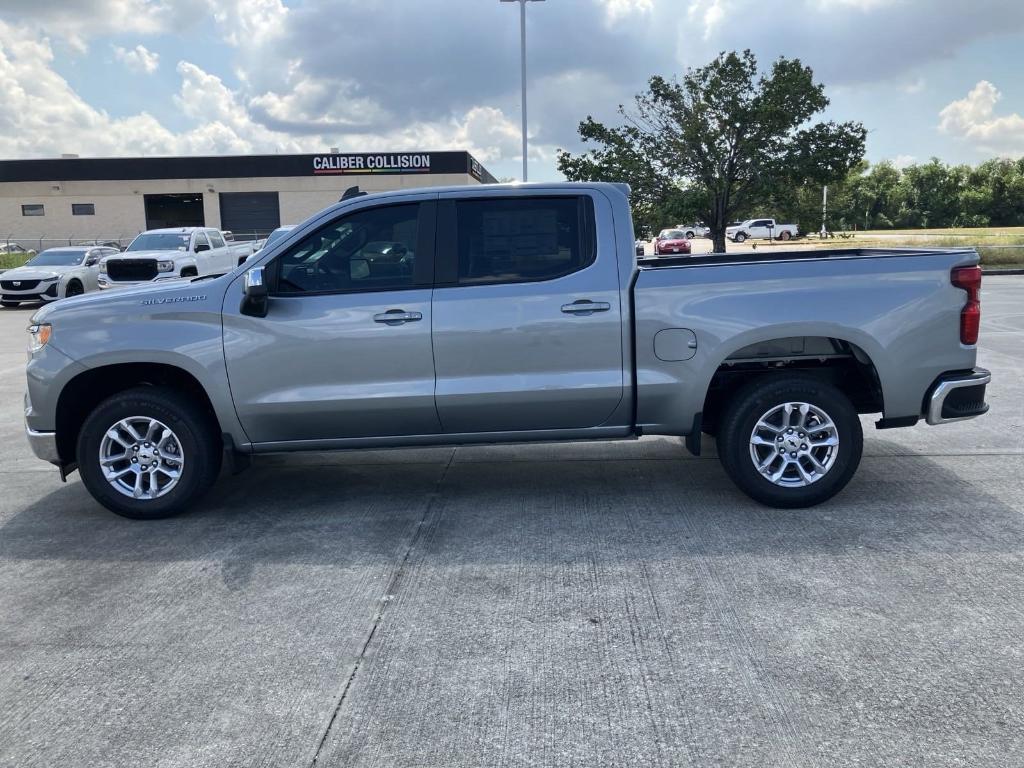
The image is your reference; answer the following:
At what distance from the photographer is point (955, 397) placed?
560 centimetres

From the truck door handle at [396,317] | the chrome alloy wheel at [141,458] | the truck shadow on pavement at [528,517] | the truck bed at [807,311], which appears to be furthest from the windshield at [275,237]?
the truck bed at [807,311]

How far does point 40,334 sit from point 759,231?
63847 mm

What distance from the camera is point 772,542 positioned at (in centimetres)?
511

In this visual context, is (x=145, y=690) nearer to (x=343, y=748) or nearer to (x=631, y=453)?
(x=343, y=748)

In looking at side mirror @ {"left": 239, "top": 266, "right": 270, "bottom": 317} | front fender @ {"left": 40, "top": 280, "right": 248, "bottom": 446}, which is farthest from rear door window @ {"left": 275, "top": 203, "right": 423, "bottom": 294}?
front fender @ {"left": 40, "top": 280, "right": 248, "bottom": 446}

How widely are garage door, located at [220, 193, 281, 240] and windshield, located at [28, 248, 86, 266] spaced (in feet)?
95.0

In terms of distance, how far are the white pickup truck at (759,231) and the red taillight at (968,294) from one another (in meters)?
57.4

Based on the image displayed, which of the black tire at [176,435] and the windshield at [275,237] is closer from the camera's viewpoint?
the black tire at [176,435]

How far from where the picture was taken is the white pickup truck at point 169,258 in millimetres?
19797

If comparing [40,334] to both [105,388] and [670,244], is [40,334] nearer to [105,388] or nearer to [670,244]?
[105,388]

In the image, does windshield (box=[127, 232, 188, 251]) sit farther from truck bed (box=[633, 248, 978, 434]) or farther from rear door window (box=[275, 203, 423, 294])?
truck bed (box=[633, 248, 978, 434])

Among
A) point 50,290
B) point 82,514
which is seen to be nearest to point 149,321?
point 82,514

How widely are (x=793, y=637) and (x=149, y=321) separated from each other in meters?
4.04

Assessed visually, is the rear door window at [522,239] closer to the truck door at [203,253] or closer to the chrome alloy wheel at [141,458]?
the chrome alloy wheel at [141,458]
